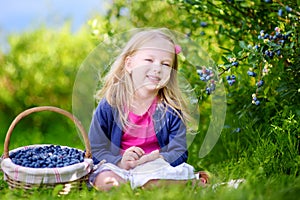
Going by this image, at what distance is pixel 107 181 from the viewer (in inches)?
98.5

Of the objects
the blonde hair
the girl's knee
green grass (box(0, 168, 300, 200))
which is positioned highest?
the blonde hair

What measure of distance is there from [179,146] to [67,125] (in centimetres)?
214

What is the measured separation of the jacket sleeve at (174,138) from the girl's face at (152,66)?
160 millimetres

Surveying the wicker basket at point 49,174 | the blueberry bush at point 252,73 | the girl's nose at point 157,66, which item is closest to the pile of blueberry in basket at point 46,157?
the wicker basket at point 49,174

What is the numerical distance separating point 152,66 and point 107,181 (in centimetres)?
54

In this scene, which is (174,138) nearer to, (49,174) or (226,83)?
(49,174)

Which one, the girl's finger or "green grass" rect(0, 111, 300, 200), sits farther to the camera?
the girl's finger

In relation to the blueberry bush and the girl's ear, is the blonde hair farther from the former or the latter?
the blueberry bush

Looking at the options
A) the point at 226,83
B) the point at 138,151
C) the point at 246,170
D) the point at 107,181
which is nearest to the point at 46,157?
the point at 107,181

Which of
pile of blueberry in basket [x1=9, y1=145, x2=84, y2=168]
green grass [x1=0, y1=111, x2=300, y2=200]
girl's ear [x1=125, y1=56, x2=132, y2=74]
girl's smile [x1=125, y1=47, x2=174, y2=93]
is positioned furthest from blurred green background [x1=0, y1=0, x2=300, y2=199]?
girl's ear [x1=125, y1=56, x2=132, y2=74]

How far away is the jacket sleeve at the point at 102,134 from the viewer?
8.75 ft

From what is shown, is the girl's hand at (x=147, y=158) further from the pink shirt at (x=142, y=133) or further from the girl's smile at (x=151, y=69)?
the girl's smile at (x=151, y=69)

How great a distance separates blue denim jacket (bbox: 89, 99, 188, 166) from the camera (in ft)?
8.65

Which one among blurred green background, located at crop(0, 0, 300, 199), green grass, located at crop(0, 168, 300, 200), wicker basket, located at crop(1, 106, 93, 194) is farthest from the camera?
blurred green background, located at crop(0, 0, 300, 199)
